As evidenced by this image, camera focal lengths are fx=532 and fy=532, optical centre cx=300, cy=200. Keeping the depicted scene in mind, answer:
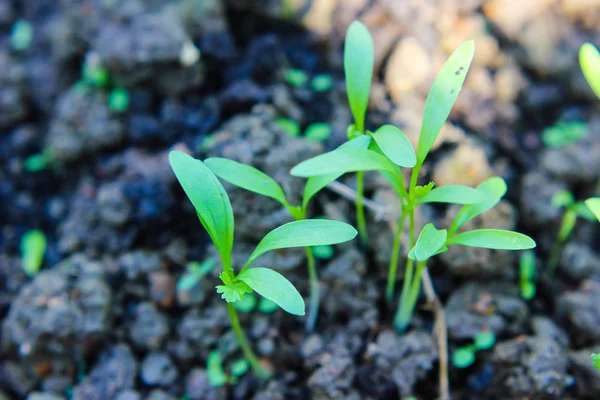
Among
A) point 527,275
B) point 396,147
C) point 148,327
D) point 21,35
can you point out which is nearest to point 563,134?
point 527,275

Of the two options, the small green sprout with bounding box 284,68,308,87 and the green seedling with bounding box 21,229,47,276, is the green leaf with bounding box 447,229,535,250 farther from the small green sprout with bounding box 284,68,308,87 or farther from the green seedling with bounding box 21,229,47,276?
the green seedling with bounding box 21,229,47,276

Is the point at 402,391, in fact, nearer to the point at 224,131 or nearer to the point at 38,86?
the point at 224,131

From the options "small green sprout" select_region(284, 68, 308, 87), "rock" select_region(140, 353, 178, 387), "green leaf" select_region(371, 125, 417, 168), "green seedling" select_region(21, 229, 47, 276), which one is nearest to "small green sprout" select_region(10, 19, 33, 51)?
"green seedling" select_region(21, 229, 47, 276)

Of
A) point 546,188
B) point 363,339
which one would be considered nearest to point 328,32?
point 546,188

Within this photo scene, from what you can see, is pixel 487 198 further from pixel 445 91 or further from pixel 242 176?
pixel 242 176

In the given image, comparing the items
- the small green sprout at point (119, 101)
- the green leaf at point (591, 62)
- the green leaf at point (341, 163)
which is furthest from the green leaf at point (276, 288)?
the small green sprout at point (119, 101)

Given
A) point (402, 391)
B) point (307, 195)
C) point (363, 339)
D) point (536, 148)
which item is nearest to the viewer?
point (307, 195)
